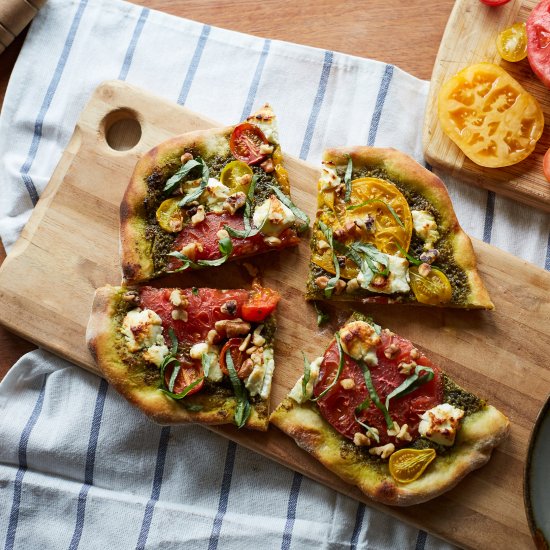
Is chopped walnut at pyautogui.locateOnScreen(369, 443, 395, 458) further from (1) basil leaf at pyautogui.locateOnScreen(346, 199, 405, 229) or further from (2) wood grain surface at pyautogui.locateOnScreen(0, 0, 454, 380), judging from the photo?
(2) wood grain surface at pyautogui.locateOnScreen(0, 0, 454, 380)

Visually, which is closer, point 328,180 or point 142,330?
point 142,330

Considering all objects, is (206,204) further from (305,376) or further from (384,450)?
(384,450)

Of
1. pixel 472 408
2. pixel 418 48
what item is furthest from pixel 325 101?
pixel 472 408

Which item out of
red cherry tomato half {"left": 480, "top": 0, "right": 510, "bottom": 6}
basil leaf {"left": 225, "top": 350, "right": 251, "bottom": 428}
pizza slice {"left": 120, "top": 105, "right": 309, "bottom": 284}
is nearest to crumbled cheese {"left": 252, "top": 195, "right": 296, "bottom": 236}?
pizza slice {"left": 120, "top": 105, "right": 309, "bottom": 284}

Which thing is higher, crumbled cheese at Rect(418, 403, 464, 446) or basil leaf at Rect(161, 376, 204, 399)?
crumbled cheese at Rect(418, 403, 464, 446)

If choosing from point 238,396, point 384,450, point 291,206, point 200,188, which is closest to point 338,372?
point 384,450
